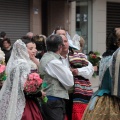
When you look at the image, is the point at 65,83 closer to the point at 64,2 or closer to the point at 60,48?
the point at 60,48

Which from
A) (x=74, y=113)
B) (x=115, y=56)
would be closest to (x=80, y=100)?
(x=74, y=113)

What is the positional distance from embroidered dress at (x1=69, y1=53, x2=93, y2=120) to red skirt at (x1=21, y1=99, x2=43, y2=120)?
0.79m

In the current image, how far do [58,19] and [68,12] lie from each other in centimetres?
44

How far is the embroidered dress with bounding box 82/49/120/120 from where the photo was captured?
4227mm

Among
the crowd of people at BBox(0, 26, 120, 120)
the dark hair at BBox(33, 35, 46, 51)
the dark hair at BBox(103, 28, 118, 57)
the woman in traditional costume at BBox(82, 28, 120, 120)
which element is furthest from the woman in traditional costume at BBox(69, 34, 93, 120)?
the woman in traditional costume at BBox(82, 28, 120, 120)

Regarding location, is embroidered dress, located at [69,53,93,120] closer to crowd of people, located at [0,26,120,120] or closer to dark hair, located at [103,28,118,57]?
crowd of people, located at [0,26,120,120]

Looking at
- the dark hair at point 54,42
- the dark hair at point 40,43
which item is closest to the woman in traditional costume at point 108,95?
the dark hair at point 54,42

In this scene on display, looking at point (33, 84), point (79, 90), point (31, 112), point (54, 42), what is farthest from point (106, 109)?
point (79, 90)

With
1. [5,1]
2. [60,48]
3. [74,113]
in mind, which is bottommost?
[74,113]

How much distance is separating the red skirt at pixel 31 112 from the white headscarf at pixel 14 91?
0.06 m

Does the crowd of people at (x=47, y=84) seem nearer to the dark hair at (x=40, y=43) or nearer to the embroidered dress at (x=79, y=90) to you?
the embroidered dress at (x=79, y=90)

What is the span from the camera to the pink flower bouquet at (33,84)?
539 cm

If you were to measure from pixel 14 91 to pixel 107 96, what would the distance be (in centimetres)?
154

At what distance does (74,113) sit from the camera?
629 centimetres
